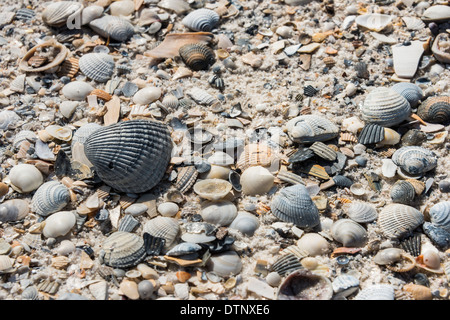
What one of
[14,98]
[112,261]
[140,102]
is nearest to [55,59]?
[14,98]

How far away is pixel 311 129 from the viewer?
3.50 m

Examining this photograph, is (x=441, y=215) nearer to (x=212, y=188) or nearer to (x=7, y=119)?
(x=212, y=188)

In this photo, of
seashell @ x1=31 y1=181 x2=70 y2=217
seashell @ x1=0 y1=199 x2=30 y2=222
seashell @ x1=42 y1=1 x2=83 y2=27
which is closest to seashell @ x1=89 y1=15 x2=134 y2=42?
seashell @ x1=42 y1=1 x2=83 y2=27

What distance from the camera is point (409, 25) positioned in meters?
4.26

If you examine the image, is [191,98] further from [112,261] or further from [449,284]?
[449,284]

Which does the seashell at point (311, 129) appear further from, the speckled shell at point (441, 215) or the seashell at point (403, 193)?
the speckled shell at point (441, 215)

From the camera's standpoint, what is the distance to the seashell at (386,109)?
3.55m

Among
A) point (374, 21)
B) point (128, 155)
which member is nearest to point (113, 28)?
point (128, 155)

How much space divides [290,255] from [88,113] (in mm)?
2121

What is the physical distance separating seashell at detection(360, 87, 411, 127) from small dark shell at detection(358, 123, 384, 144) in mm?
59

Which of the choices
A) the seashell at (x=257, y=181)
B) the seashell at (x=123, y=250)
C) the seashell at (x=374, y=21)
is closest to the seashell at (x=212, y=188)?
the seashell at (x=257, y=181)

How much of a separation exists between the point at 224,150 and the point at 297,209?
0.80 meters

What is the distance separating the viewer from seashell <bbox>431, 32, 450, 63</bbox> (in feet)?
13.0

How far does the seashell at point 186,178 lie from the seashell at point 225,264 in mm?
623
